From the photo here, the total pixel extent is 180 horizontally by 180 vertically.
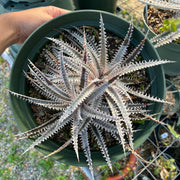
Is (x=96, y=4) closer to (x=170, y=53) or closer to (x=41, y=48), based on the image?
(x=170, y=53)

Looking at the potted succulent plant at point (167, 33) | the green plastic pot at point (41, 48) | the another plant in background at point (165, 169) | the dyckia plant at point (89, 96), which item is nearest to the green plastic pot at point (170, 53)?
the potted succulent plant at point (167, 33)

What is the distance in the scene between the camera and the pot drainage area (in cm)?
132

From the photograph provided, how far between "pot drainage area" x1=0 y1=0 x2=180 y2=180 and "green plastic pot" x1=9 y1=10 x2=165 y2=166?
1.70 feet

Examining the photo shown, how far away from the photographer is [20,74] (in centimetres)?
82

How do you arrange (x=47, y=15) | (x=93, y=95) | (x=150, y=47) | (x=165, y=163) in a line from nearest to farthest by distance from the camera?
(x=93, y=95), (x=150, y=47), (x=47, y=15), (x=165, y=163)

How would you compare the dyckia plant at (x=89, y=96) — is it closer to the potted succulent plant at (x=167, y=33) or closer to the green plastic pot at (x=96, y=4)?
the potted succulent plant at (x=167, y=33)

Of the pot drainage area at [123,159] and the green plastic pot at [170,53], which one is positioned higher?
the green plastic pot at [170,53]

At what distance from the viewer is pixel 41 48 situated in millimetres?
860

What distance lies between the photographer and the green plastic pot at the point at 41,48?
0.77 metres

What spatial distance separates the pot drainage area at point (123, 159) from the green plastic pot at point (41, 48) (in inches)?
20.4

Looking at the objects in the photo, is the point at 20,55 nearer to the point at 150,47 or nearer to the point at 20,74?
the point at 20,74

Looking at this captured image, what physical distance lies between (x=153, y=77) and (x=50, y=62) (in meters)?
0.50

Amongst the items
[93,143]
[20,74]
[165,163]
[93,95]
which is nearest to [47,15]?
[20,74]

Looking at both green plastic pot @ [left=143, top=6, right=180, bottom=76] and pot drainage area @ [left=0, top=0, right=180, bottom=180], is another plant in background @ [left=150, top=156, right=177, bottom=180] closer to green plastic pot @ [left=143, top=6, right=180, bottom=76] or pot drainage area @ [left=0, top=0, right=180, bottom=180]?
pot drainage area @ [left=0, top=0, right=180, bottom=180]
